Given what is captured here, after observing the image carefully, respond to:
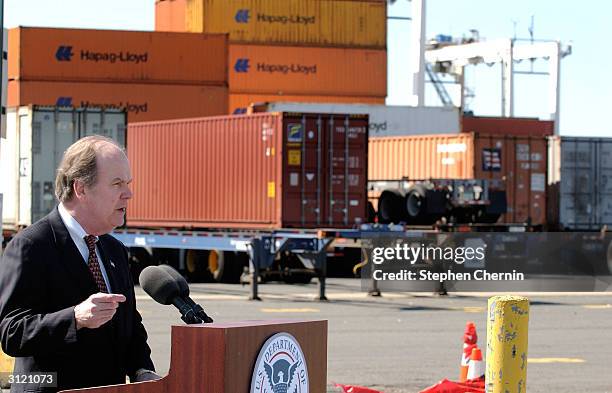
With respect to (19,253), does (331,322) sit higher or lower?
lower

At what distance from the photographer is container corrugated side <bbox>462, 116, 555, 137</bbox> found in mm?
42906

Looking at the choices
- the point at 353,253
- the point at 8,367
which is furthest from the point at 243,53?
the point at 8,367

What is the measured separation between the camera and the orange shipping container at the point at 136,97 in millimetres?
41562

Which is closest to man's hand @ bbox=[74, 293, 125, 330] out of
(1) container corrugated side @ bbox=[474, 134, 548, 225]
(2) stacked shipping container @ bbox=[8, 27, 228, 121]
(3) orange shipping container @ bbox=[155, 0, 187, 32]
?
(1) container corrugated side @ bbox=[474, 134, 548, 225]

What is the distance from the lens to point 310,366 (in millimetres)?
4137

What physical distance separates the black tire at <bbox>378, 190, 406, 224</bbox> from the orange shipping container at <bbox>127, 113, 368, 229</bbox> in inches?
108

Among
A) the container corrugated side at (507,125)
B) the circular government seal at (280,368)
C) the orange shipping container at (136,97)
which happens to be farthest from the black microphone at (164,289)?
the container corrugated side at (507,125)

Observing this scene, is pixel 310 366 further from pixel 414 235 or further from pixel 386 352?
pixel 414 235

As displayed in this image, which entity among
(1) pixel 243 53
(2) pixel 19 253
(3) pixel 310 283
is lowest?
(3) pixel 310 283

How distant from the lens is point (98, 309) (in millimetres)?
4020

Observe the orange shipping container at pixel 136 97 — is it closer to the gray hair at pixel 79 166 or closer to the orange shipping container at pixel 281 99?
the orange shipping container at pixel 281 99

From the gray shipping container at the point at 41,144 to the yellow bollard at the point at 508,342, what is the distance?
22.3 m

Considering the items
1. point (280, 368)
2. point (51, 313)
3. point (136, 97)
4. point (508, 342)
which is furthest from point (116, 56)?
point (280, 368)

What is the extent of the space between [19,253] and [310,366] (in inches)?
38.0
